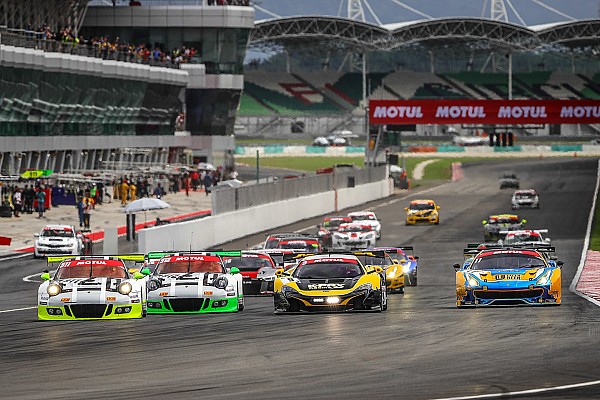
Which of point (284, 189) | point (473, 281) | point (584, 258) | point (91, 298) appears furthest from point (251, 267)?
point (284, 189)

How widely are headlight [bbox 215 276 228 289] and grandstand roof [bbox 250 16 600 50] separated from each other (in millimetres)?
136757

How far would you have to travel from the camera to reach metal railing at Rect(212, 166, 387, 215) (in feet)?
180

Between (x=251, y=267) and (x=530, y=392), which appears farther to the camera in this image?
(x=251, y=267)

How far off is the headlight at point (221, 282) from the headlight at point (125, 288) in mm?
1752

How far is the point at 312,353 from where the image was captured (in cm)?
1858

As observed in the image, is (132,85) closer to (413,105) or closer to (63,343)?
(413,105)

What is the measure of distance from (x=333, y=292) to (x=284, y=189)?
41.0 meters

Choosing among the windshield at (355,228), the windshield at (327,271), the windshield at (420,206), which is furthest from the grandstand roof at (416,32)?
the windshield at (327,271)

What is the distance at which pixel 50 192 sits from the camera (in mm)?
73625

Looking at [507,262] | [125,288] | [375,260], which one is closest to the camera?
[125,288]

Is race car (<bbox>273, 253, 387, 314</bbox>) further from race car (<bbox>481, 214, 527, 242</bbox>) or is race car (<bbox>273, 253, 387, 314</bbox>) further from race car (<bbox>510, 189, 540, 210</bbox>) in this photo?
race car (<bbox>510, 189, 540, 210</bbox>)

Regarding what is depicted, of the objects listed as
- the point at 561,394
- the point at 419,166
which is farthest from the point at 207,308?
the point at 419,166

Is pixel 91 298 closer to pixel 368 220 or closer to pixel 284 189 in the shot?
pixel 368 220

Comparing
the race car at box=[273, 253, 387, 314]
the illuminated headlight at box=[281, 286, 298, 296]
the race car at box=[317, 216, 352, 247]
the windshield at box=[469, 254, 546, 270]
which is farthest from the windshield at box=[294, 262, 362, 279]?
the race car at box=[317, 216, 352, 247]
